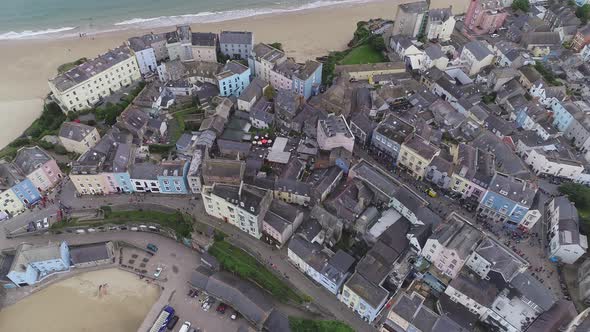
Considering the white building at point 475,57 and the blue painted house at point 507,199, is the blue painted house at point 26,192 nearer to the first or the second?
the blue painted house at point 507,199

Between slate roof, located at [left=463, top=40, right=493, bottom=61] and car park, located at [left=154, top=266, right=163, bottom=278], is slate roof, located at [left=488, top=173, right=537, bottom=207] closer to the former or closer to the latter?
slate roof, located at [left=463, top=40, right=493, bottom=61]

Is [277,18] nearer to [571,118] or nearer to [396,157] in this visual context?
[396,157]

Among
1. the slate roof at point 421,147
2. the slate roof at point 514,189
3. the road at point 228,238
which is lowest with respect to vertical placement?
the road at point 228,238

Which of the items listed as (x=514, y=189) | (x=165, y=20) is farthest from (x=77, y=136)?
(x=514, y=189)

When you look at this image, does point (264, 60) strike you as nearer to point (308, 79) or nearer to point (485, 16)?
point (308, 79)

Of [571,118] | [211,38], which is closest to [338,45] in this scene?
[211,38]

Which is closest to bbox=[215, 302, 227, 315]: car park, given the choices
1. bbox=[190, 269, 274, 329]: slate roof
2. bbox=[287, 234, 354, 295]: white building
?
bbox=[190, 269, 274, 329]: slate roof

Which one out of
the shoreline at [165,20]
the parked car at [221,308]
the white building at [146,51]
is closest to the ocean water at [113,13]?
the shoreline at [165,20]
